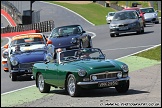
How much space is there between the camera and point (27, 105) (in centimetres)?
1184

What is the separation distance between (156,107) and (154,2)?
87771mm

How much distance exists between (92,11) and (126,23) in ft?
184

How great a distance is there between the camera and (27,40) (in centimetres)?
2075

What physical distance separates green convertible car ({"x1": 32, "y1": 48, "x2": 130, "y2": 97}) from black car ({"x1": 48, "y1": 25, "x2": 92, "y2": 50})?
8858mm

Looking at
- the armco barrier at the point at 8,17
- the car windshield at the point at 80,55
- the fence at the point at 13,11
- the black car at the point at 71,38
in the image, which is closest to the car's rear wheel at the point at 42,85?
the car windshield at the point at 80,55

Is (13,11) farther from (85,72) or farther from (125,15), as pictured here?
(85,72)

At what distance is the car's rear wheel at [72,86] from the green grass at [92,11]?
6119 centimetres

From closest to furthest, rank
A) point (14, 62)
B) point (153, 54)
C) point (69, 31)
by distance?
point (14, 62), point (153, 54), point (69, 31)

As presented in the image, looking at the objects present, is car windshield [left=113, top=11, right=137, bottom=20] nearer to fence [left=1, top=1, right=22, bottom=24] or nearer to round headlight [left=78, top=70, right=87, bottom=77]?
round headlight [left=78, top=70, right=87, bottom=77]

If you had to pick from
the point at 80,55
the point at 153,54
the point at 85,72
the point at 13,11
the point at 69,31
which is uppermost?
the point at 13,11

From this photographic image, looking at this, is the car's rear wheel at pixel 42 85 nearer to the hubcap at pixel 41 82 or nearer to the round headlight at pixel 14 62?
the hubcap at pixel 41 82

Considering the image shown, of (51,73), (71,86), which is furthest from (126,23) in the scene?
(71,86)

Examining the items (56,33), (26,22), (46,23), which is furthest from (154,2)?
(56,33)

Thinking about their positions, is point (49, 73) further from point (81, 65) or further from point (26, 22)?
point (26, 22)
